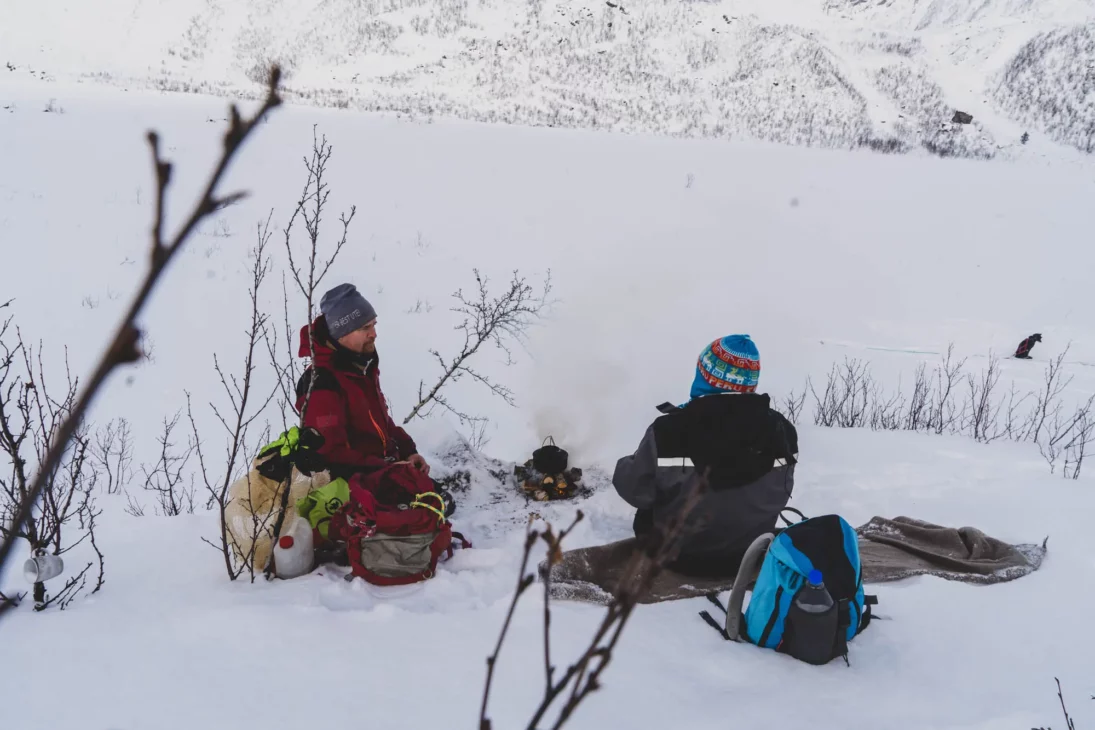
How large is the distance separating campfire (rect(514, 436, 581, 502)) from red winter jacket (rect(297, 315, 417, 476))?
3.21 feet

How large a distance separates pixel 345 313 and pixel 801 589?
2.15 meters

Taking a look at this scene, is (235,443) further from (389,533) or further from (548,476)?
(548,476)

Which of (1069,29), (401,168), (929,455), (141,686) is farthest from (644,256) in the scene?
(1069,29)

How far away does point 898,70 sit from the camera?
26297mm

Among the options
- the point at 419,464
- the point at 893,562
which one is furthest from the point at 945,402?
the point at 419,464

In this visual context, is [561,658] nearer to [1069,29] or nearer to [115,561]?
[115,561]

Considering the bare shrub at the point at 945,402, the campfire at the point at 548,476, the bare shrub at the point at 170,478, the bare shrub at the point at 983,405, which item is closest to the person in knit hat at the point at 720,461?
the campfire at the point at 548,476

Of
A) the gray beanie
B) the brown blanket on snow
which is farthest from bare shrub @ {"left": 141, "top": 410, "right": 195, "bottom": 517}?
the brown blanket on snow

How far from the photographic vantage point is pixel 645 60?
26.3 m

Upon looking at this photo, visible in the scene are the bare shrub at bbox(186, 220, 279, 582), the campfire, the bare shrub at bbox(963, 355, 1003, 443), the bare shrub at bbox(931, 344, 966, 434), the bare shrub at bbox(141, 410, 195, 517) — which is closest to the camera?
the bare shrub at bbox(186, 220, 279, 582)

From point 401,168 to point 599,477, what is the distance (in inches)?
361

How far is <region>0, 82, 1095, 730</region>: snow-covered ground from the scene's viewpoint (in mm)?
1898

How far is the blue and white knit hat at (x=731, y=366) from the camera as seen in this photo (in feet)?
9.14

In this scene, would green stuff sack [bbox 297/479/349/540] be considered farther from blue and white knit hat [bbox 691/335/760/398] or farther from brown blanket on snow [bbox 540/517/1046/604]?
blue and white knit hat [bbox 691/335/760/398]
